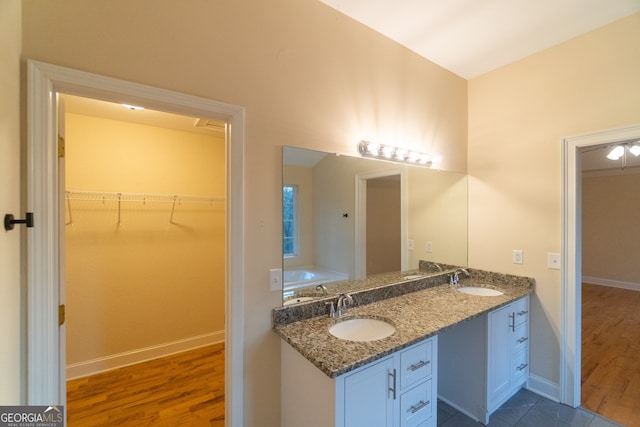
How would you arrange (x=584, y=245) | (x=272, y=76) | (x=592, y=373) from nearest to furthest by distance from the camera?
1. (x=272, y=76)
2. (x=592, y=373)
3. (x=584, y=245)

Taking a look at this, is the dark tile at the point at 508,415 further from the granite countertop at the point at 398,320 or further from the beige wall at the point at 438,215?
the beige wall at the point at 438,215

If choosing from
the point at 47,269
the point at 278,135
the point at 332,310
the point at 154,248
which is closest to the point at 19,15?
the point at 47,269

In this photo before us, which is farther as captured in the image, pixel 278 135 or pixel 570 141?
pixel 570 141

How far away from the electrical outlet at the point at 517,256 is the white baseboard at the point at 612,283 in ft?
17.7

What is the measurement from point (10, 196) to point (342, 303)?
156cm

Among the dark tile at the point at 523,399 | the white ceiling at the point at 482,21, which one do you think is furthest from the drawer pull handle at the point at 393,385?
the white ceiling at the point at 482,21

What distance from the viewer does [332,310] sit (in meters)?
1.64

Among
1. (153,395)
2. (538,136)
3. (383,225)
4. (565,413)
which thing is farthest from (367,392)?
(538,136)

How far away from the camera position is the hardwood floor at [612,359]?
2.00 meters

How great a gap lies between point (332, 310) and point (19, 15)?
189cm

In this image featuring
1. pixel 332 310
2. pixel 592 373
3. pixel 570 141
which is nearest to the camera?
pixel 332 310

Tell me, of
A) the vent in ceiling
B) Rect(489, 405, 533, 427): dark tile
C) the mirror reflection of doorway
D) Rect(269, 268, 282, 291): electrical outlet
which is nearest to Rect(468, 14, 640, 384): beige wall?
Rect(489, 405, 533, 427): dark tile

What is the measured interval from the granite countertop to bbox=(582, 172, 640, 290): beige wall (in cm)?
536

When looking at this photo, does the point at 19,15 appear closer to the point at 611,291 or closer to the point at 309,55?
the point at 309,55
